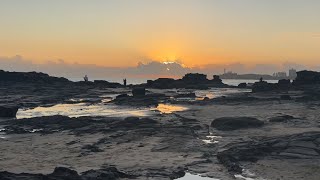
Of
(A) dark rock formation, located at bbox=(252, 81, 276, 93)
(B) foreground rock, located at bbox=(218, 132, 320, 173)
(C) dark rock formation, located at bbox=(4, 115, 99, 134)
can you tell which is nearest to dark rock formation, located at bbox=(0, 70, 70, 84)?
(A) dark rock formation, located at bbox=(252, 81, 276, 93)

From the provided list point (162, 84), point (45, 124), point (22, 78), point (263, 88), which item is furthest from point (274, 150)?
point (22, 78)

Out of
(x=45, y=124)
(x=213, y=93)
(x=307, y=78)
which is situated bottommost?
(x=45, y=124)

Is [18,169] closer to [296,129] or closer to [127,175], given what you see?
[127,175]

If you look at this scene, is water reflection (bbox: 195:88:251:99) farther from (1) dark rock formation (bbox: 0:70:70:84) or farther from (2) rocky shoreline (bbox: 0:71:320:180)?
(1) dark rock formation (bbox: 0:70:70:84)

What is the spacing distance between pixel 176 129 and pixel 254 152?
28.6 ft

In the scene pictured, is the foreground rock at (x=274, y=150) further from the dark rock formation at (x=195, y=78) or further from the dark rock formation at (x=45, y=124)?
the dark rock formation at (x=195, y=78)

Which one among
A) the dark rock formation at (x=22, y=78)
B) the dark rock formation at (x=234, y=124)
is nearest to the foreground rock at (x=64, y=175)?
the dark rock formation at (x=234, y=124)

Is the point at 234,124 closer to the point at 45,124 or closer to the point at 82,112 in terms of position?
the point at 45,124

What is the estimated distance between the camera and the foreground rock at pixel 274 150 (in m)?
16.2

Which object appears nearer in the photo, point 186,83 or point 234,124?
point 234,124

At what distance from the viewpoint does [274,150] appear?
686 inches

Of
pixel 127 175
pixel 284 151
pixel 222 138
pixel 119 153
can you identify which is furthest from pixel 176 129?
pixel 127 175

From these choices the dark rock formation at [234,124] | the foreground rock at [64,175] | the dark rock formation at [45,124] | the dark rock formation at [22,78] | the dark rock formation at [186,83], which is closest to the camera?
the foreground rock at [64,175]

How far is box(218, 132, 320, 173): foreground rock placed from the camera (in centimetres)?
1616
